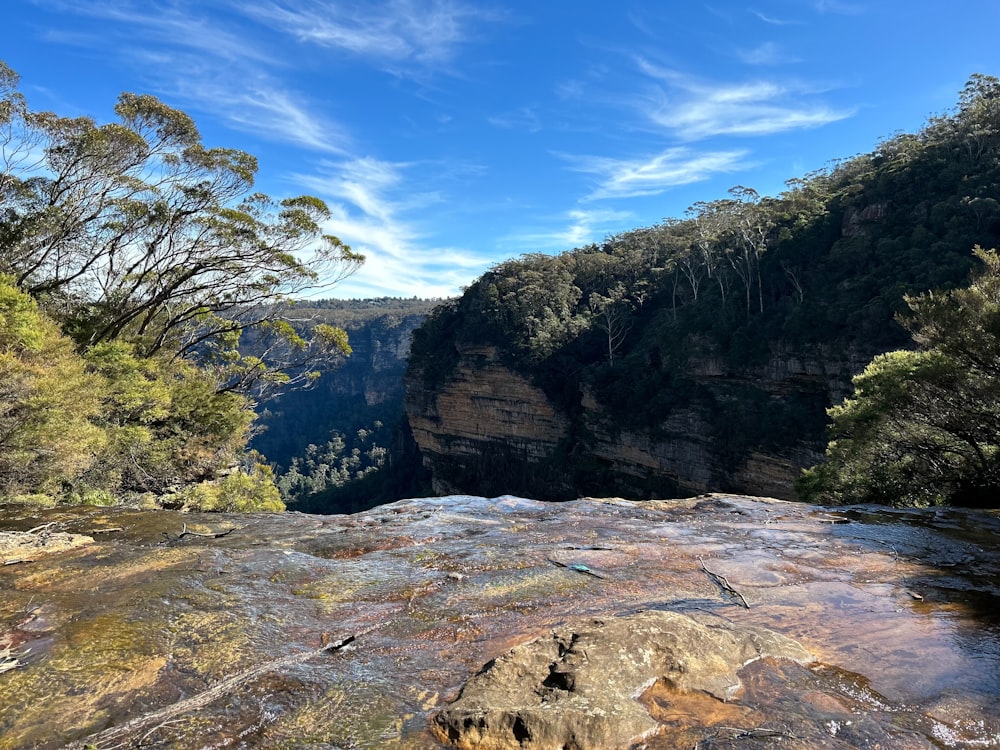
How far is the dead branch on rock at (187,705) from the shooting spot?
2598 mm

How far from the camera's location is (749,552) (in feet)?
22.0

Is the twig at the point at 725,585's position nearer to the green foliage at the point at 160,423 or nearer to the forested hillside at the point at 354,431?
the green foliage at the point at 160,423

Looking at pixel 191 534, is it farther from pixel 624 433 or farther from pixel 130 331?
pixel 624 433

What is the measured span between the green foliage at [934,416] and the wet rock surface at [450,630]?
6.05 m

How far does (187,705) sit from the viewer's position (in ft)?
9.58

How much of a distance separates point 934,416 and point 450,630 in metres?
14.0

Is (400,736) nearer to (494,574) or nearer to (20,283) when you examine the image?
(494,574)

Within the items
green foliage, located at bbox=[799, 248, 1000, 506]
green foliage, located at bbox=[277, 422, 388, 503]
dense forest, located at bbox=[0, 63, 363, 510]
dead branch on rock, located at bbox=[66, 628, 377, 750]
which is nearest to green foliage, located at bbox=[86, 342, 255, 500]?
dense forest, located at bbox=[0, 63, 363, 510]

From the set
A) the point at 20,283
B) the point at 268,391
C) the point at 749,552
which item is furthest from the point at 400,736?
the point at 268,391

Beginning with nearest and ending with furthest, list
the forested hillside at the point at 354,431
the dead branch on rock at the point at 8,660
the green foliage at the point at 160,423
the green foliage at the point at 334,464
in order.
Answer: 1. the dead branch on rock at the point at 8,660
2. the green foliage at the point at 160,423
3. the forested hillside at the point at 354,431
4. the green foliage at the point at 334,464

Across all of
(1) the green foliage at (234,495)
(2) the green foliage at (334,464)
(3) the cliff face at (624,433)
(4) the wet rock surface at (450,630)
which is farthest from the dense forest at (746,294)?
(2) the green foliage at (334,464)

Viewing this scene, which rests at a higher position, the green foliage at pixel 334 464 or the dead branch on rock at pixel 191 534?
the dead branch on rock at pixel 191 534

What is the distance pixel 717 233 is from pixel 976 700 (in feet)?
147

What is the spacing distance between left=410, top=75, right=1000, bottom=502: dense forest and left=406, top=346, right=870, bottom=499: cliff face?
0.24 metres
